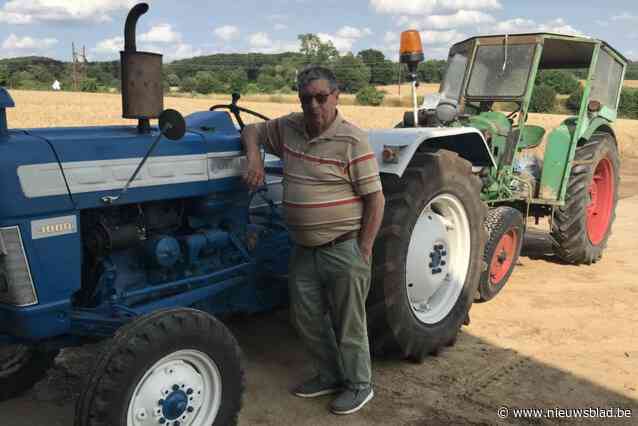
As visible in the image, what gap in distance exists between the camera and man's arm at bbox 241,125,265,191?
10.2ft

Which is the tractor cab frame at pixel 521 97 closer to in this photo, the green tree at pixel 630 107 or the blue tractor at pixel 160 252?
the blue tractor at pixel 160 252

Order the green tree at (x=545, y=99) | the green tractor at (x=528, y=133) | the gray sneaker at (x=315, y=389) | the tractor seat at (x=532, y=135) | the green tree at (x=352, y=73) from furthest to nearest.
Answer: the green tree at (x=352, y=73) < the green tree at (x=545, y=99) < the tractor seat at (x=532, y=135) < the green tractor at (x=528, y=133) < the gray sneaker at (x=315, y=389)

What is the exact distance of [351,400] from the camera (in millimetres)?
3174

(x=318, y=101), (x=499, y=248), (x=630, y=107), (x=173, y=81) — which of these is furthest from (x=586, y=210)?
(x=173, y=81)

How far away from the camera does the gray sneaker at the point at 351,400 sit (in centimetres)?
315

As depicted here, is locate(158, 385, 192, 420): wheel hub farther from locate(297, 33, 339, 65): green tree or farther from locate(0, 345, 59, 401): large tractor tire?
locate(297, 33, 339, 65): green tree

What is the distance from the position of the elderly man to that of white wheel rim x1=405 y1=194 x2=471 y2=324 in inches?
26.0

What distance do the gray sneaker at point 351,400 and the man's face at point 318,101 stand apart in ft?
4.33

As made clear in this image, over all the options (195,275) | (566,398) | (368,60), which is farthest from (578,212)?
(368,60)

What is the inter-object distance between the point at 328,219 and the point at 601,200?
4.40 m

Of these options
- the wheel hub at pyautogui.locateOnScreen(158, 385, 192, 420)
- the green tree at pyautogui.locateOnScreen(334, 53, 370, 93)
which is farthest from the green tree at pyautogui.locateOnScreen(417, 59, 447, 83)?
the green tree at pyautogui.locateOnScreen(334, 53, 370, 93)

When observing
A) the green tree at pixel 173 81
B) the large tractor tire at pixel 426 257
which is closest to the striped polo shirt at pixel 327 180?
the large tractor tire at pixel 426 257

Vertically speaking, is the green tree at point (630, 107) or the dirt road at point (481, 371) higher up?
the green tree at point (630, 107)

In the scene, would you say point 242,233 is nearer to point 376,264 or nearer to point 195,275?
point 195,275
